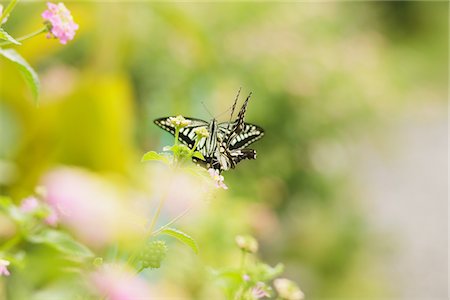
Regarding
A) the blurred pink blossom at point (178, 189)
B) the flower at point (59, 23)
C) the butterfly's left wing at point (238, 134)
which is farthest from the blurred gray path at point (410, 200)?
the flower at point (59, 23)

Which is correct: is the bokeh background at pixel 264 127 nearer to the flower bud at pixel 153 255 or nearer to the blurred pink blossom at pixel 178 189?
the blurred pink blossom at pixel 178 189

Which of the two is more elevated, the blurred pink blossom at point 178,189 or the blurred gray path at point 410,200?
the blurred gray path at point 410,200

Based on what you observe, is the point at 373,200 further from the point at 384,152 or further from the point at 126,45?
the point at 126,45

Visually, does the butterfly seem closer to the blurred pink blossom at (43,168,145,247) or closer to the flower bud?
the flower bud

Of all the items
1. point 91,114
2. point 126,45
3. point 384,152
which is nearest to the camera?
point 91,114

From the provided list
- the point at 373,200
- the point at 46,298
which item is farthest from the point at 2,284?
the point at 373,200

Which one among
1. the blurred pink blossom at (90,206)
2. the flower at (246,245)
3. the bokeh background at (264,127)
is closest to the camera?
the flower at (246,245)

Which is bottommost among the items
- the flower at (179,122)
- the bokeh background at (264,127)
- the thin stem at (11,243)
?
the thin stem at (11,243)

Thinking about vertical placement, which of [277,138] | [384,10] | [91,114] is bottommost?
[91,114]
